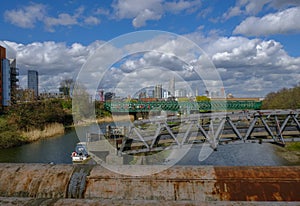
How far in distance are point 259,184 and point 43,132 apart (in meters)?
28.0

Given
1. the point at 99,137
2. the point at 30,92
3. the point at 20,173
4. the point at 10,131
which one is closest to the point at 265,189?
the point at 20,173

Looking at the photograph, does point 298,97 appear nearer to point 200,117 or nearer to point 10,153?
point 200,117

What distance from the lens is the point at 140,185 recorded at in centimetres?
305

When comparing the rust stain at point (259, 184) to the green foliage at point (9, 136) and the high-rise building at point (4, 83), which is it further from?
the high-rise building at point (4, 83)

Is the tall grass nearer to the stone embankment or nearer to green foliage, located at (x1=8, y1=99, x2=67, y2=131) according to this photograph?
green foliage, located at (x1=8, y1=99, x2=67, y2=131)

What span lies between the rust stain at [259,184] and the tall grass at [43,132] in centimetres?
2552

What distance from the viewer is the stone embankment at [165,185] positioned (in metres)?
2.92

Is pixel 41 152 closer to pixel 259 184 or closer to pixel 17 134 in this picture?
pixel 17 134

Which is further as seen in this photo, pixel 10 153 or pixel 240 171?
pixel 10 153

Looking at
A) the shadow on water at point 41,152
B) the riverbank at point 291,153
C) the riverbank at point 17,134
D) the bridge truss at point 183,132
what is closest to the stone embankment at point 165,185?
the bridge truss at point 183,132

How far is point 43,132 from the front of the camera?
1094 inches

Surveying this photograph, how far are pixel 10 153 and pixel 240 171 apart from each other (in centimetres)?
2191

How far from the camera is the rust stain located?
2.87m

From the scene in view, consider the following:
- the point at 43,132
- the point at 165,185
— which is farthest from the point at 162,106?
the point at 165,185
